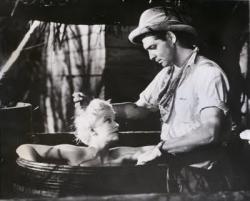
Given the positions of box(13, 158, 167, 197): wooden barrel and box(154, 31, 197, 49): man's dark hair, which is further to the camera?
box(154, 31, 197, 49): man's dark hair

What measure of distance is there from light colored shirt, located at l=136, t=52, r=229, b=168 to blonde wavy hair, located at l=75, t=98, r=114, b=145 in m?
0.29

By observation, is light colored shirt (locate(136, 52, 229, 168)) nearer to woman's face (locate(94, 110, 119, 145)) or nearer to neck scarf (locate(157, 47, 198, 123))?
neck scarf (locate(157, 47, 198, 123))

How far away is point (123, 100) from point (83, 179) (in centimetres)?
67

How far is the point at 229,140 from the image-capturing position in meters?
3.12

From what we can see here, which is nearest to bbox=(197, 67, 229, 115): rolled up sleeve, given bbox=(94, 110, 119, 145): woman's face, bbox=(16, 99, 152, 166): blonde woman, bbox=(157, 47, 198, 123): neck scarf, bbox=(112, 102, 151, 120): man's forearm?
bbox=(157, 47, 198, 123): neck scarf

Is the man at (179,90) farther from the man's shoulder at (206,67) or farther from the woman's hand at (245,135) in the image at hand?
the woman's hand at (245,135)

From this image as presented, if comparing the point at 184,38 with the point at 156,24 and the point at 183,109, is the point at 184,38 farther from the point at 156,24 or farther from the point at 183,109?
the point at 183,109

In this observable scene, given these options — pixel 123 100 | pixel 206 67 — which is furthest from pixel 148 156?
pixel 206 67

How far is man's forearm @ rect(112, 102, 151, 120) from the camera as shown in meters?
3.11

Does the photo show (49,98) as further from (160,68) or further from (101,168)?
(160,68)

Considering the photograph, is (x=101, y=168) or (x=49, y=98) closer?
(x=101, y=168)

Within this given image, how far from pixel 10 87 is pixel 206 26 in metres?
1.60

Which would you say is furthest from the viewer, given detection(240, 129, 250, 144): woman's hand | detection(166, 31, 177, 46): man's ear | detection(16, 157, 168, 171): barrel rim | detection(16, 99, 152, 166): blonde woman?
detection(240, 129, 250, 144): woman's hand

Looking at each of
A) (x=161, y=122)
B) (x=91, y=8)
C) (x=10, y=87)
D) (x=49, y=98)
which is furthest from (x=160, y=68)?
(x=10, y=87)
